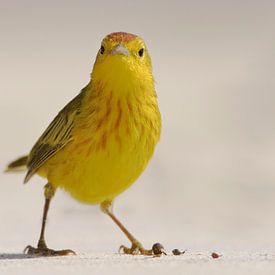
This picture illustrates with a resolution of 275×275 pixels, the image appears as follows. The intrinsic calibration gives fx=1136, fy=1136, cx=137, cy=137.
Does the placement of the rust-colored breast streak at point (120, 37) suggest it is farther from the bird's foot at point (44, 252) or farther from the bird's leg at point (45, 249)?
the bird's foot at point (44, 252)

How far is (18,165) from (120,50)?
2.42 m

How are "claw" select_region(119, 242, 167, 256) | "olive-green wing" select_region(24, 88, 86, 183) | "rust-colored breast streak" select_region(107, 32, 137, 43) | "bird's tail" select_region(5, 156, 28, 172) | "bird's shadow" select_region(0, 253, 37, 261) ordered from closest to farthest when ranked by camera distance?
"bird's shadow" select_region(0, 253, 37, 261)
"rust-colored breast streak" select_region(107, 32, 137, 43)
"olive-green wing" select_region(24, 88, 86, 183)
"claw" select_region(119, 242, 167, 256)
"bird's tail" select_region(5, 156, 28, 172)

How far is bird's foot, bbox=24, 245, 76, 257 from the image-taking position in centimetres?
882

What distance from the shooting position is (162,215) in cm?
1198

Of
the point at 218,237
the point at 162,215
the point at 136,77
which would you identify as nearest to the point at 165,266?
the point at 136,77

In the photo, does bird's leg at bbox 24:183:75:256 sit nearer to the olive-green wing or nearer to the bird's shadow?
the bird's shadow

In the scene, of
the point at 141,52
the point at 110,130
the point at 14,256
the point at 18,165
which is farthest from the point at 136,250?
the point at 18,165

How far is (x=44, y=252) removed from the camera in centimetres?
905

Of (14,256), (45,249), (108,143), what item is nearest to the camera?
(108,143)

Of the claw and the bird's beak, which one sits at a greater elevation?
the bird's beak

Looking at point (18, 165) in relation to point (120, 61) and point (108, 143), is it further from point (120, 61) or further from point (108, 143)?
point (120, 61)

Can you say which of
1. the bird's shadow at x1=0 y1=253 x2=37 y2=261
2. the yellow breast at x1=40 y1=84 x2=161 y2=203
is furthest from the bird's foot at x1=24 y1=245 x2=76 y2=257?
the yellow breast at x1=40 y1=84 x2=161 y2=203

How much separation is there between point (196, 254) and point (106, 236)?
2.09 meters

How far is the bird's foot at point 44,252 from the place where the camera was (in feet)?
28.9
